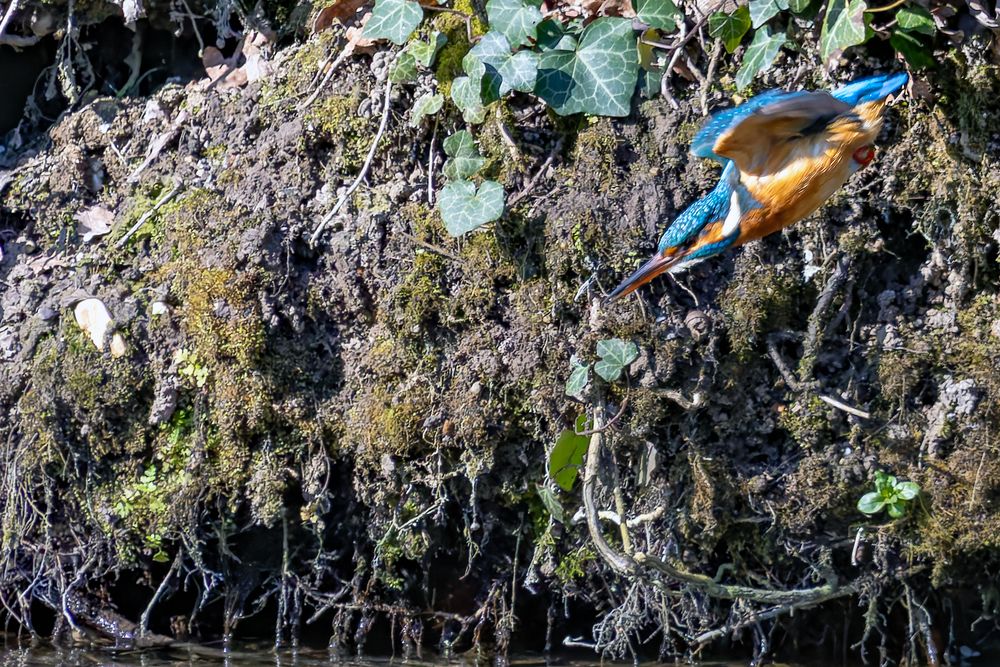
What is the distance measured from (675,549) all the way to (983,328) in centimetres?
112

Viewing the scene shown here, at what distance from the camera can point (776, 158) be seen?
296 cm

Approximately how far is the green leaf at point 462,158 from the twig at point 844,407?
126cm

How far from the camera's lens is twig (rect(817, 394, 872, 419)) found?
3355 mm

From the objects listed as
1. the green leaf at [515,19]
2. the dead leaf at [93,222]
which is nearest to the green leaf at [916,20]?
the green leaf at [515,19]

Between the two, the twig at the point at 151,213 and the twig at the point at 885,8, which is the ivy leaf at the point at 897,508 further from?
the twig at the point at 151,213

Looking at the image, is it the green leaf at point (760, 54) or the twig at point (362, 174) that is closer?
the green leaf at point (760, 54)

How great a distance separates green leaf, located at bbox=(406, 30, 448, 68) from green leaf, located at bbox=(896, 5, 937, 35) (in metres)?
1.37

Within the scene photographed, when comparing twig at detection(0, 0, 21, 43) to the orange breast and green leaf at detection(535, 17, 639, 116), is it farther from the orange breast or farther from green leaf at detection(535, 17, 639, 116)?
the orange breast

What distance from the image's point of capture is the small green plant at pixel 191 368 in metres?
3.65

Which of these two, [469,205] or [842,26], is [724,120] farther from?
[469,205]

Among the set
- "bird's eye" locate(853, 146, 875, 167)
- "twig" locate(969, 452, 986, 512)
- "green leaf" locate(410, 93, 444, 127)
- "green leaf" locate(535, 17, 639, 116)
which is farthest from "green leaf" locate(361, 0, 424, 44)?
"twig" locate(969, 452, 986, 512)

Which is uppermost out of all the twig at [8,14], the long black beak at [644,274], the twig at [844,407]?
the twig at [8,14]

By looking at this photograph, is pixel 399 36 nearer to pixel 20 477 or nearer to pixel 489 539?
pixel 489 539

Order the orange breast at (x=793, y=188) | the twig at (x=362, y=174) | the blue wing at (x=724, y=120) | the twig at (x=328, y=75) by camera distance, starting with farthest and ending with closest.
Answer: the twig at (x=328, y=75) < the twig at (x=362, y=174) < the orange breast at (x=793, y=188) < the blue wing at (x=724, y=120)
